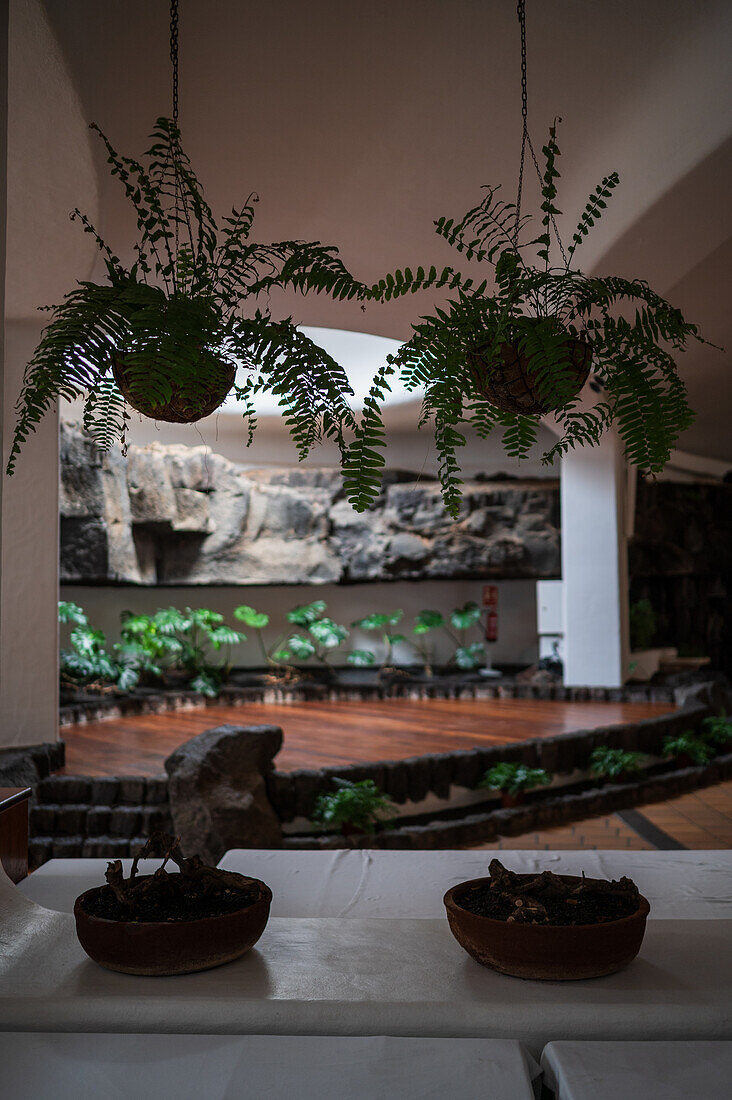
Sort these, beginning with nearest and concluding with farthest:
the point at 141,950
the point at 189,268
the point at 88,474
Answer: the point at 141,950 → the point at 189,268 → the point at 88,474

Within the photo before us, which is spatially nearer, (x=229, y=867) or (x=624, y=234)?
(x=229, y=867)

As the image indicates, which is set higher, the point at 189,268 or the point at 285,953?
the point at 189,268

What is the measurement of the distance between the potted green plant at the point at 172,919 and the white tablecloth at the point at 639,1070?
1.73 ft

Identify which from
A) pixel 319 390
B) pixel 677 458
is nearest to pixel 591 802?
pixel 319 390

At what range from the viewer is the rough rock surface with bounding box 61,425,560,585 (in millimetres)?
11648

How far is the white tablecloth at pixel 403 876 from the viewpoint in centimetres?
215

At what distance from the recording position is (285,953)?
1.58 m

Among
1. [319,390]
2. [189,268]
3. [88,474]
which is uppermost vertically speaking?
[88,474]

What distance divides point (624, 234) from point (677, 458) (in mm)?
11197

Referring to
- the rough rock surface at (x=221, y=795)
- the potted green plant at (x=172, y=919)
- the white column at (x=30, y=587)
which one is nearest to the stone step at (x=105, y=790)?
the rough rock surface at (x=221, y=795)

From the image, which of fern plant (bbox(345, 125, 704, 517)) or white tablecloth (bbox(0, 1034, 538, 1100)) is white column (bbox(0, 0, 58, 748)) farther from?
white tablecloth (bbox(0, 1034, 538, 1100))

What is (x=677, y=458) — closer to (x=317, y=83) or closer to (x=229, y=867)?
(x=317, y=83)

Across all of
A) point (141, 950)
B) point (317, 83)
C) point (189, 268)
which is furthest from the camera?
point (317, 83)

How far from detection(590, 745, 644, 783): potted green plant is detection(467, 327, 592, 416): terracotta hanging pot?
18.6ft
